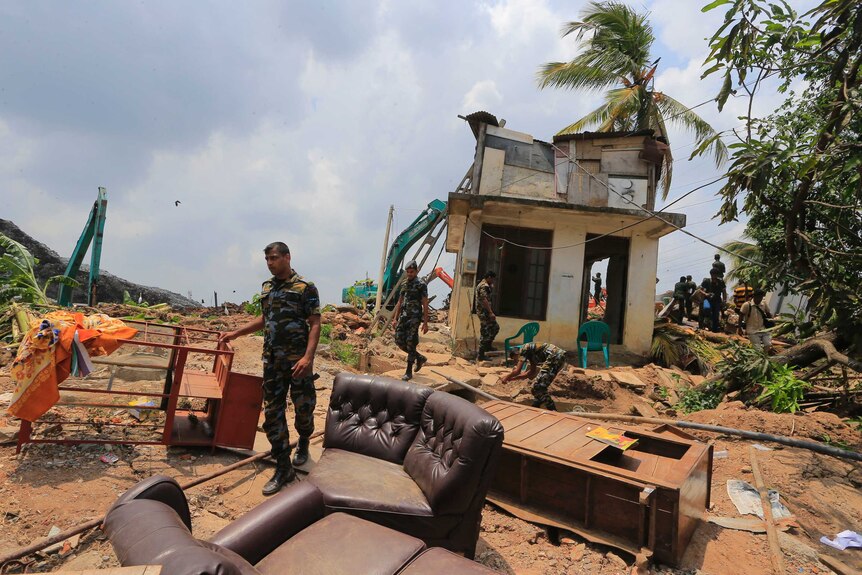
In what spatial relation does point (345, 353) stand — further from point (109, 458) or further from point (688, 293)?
point (688, 293)

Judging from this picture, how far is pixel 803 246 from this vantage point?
19.3ft

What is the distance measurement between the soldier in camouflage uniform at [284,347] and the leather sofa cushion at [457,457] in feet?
4.34

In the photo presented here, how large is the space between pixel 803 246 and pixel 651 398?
3.59m

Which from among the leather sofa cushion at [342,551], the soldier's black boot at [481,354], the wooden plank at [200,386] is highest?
the soldier's black boot at [481,354]

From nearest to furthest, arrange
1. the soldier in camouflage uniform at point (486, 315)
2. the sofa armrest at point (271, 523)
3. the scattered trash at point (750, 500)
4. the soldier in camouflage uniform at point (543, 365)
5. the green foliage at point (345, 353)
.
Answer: the sofa armrest at point (271, 523), the scattered trash at point (750, 500), the soldier in camouflage uniform at point (543, 365), the green foliage at point (345, 353), the soldier in camouflage uniform at point (486, 315)

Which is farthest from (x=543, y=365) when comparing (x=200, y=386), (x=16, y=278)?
(x=16, y=278)

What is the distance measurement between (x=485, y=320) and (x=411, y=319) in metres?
3.00

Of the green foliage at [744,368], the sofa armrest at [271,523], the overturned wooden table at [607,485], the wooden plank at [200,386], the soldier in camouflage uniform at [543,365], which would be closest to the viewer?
the sofa armrest at [271,523]

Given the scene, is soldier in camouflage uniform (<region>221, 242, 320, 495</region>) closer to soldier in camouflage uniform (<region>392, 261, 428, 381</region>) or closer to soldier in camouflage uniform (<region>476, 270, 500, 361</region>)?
soldier in camouflage uniform (<region>392, 261, 428, 381</region>)

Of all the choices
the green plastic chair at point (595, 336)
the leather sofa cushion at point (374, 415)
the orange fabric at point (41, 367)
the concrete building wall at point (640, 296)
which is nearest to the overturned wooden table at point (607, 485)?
the leather sofa cushion at point (374, 415)

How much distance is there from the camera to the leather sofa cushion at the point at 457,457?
2.83 meters

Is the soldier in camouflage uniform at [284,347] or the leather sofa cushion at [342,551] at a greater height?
A: the soldier in camouflage uniform at [284,347]

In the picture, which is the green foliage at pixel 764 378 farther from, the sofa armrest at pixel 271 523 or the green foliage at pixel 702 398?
the sofa armrest at pixel 271 523

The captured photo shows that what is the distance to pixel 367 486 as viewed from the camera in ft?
9.87
